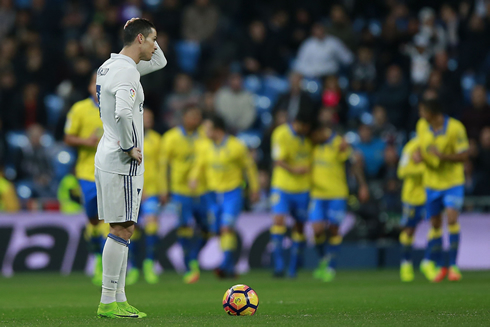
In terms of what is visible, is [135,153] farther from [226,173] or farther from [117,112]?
[226,173]

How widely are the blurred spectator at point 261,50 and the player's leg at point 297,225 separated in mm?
A: 6383

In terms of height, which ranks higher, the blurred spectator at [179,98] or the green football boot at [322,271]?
the blurred spectator at [179,98]

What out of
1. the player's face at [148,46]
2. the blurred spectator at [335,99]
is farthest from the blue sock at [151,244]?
the player's face at [148,46]

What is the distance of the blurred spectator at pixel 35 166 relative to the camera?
1655 centimetres

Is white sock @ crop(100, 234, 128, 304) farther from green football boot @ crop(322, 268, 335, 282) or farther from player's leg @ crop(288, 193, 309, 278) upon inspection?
player's leg @ crop(288, 193, 309, 278)

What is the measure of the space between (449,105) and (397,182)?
99.6 inches

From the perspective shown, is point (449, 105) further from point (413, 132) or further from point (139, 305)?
point (139, 305)

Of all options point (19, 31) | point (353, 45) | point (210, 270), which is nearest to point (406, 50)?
point (353, 45)

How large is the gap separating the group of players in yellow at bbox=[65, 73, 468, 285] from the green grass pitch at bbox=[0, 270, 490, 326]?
0.59m

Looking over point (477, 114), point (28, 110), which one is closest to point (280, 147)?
point (477, 114)

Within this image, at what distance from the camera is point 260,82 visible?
742 inches

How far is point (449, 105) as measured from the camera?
17375mm

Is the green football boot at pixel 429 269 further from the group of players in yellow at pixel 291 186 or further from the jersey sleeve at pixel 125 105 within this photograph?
the jersey sleeve at pixel 125 105

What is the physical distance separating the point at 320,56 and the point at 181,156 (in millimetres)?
5634
